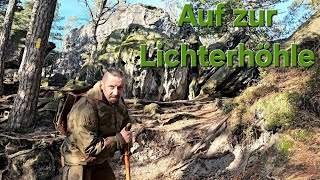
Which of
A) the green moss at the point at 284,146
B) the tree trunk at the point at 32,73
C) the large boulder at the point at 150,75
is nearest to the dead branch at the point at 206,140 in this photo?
the green moss at the point at 284,146

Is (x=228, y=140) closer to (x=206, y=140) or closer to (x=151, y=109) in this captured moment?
(x=206, y=140)

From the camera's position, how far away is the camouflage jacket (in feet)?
12.0

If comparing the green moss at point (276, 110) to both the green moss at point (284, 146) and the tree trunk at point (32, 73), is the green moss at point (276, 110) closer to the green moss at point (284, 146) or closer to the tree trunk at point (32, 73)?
the green moss at point (284, 146)

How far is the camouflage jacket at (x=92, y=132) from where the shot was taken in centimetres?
364

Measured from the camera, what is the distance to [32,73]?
9.16m


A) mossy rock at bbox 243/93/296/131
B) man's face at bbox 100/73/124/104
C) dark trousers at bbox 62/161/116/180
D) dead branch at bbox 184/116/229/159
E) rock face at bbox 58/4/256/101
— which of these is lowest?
dead branch at bbox 184/116/229/159

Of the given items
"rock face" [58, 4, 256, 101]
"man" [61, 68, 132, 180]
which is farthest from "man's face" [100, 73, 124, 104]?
"rock face" [58, 4, 256, 101]

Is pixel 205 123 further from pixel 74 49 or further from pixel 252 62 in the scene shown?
pixel 74 49

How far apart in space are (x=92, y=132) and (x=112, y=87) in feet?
1.81

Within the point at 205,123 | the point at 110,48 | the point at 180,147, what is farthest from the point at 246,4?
the point at 180,147

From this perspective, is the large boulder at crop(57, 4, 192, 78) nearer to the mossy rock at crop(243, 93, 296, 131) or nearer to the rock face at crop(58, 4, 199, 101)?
Result: the rock face at crop(58, 4, 199, 101)

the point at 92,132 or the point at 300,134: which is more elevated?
the point at 92,132

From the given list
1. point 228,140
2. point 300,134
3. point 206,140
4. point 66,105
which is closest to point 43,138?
point 206,140

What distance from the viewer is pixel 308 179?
5.29 m
